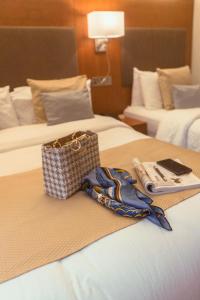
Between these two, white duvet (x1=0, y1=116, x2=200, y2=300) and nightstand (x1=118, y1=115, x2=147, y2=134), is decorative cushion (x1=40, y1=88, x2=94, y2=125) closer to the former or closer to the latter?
nightstand (x1=118, y1=115, x2=147, y2=134)

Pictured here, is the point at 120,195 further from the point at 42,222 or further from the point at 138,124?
the point at 138,124

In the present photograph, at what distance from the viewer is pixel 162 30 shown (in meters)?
3.28

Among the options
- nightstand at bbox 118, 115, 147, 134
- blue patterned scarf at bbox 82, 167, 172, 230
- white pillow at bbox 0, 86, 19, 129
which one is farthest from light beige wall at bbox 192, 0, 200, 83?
blue patterned scarf at bbox 82, 167, 172, 230

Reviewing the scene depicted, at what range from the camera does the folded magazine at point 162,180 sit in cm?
119

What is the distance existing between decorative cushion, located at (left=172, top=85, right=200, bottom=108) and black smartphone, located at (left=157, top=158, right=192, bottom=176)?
5.27 ft

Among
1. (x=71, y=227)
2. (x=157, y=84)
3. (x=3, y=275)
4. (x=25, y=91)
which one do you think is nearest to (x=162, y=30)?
(x=157, y=84)

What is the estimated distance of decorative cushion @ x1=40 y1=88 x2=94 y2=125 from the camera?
88.4 inches

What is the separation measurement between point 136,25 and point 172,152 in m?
2.05

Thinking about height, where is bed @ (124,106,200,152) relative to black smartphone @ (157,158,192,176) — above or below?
below

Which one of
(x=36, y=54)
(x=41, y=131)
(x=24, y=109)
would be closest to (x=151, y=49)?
(x=36, y=54)

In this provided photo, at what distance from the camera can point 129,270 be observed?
Answer: 0.82 meters

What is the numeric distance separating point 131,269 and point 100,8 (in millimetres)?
2734

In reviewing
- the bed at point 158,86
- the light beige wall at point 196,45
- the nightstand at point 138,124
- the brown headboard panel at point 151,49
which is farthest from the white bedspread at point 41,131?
the light beige wall at point 196,45

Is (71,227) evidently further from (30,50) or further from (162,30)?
(162,30)
